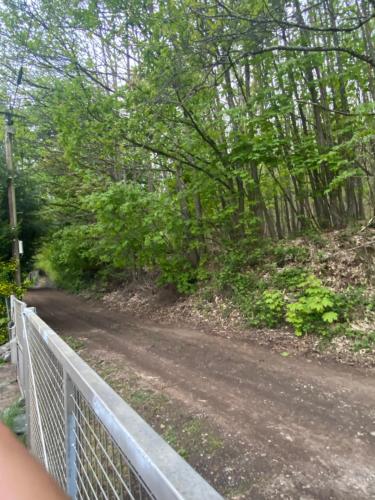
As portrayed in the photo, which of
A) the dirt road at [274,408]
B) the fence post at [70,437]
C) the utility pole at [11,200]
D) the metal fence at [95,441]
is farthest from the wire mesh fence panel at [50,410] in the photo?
the utility pole at [11,200]

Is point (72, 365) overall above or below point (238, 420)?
above

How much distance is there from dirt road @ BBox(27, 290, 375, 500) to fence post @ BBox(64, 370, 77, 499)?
156 centimetres

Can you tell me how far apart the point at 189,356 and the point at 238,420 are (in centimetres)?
224

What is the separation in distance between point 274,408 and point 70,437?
2.87 meters

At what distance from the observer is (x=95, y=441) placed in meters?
1.29

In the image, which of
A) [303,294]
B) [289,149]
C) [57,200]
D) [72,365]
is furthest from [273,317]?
[57,200]

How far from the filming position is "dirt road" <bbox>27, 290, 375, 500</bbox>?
257 cm

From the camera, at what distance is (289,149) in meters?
7.55

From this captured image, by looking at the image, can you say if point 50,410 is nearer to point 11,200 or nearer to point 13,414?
point 13,414

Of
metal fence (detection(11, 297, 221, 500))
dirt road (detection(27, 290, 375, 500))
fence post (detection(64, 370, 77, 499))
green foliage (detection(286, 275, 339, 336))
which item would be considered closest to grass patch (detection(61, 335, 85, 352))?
dirt road (detection(27, 290, 375, 500))

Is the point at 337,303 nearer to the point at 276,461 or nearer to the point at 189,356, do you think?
the point at 189,356

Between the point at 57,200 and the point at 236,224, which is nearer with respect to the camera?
the point at 236,224

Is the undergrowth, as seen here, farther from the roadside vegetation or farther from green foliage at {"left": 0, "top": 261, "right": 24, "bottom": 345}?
green foliage at {"left": 0, "top": 261, "right": 24, "bottom": 345}

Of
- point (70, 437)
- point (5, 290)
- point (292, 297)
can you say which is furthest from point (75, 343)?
point (70, 437)
